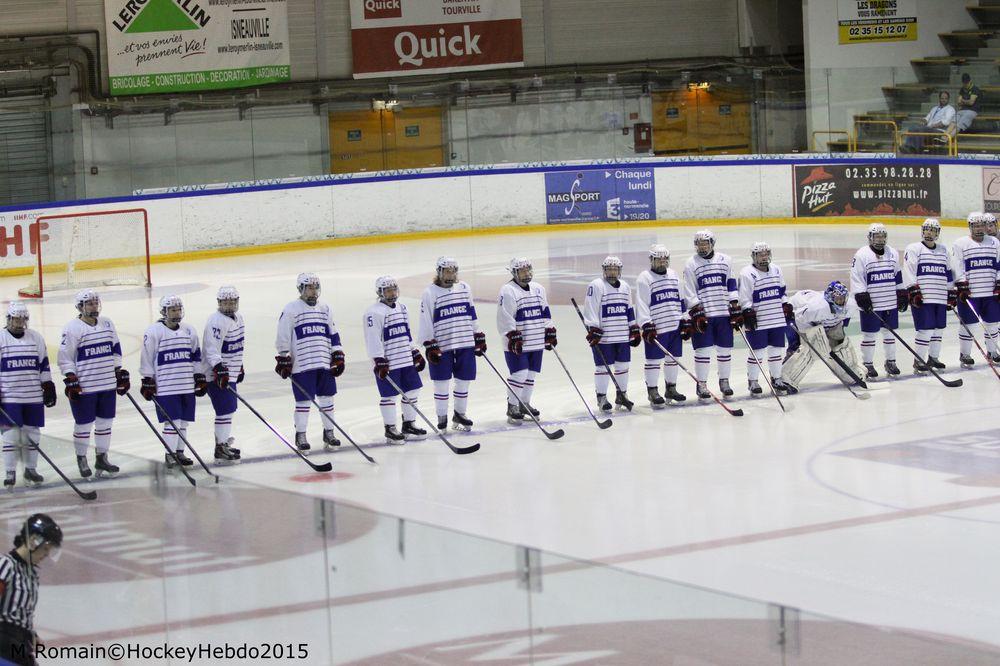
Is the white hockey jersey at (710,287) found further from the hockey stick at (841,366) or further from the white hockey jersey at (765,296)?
the hockey stick at (841,366)

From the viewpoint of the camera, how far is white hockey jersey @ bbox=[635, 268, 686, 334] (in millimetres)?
13250

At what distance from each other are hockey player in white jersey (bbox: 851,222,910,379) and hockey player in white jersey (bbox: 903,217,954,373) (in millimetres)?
139

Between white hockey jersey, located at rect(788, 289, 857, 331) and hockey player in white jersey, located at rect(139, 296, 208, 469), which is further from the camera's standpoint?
white hockey jersey, located at rect(788, 289, 857, 331)

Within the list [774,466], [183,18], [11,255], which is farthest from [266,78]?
[774,466]

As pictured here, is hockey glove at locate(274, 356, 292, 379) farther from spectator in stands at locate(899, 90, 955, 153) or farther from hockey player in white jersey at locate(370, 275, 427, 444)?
spectator in stands at locate(899, 90, 955, 153)

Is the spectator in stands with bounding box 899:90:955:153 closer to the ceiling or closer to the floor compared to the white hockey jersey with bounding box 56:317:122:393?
closer to the ceiling

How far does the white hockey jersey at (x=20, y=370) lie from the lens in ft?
35.7

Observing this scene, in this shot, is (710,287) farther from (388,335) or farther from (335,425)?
(335,425)

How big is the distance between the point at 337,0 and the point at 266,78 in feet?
7.75

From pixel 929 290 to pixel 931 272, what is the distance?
6.8 inches

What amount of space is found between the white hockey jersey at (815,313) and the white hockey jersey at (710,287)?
61cm

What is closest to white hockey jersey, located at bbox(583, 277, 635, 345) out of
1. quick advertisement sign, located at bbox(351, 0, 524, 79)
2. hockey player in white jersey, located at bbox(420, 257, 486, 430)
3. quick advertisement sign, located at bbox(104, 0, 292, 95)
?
hockey player in white jersey, located at bbox(420, 257, 486, 430)

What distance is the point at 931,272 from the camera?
14.2 meters

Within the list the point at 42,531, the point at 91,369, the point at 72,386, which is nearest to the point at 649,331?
the point at 91,369
